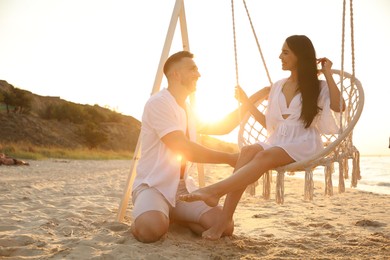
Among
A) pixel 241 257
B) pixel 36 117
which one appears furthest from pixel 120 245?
pixel 36 117

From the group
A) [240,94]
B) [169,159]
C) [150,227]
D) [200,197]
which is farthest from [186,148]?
[240,94]

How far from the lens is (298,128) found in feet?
9.86

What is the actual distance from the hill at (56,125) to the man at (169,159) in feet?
72.1

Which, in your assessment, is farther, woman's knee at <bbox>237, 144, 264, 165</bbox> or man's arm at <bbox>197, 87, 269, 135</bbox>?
man's arm at <bbox>197, 87, 269, 135</bbox>

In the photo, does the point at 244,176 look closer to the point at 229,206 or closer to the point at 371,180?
the point at 229,206

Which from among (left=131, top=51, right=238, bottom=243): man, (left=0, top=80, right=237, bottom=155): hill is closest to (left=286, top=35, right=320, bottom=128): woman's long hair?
(left=131, top=51, right=238, bottom=243): man

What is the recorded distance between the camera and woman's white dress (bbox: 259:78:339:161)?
2.89m

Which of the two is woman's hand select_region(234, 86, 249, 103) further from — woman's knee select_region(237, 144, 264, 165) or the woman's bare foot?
the woman's bare foot

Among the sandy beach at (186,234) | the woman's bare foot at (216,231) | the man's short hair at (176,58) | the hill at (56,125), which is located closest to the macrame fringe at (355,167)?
the sandy beach at (186,234)

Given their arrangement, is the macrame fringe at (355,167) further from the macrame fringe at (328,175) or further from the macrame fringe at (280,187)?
the macrame fringe at (280,187)

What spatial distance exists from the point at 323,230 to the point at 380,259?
1046mm

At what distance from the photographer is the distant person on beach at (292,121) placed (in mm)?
2764

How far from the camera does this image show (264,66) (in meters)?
3.62

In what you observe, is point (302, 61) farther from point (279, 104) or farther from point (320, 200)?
point (320, 200)
